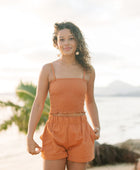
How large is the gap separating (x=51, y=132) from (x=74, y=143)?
0.73 feet

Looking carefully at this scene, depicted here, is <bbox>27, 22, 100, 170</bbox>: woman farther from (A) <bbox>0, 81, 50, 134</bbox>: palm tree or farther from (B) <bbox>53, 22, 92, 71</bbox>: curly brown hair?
(A) <bbox>0, 81, 50, 134</bbox>: palm tree

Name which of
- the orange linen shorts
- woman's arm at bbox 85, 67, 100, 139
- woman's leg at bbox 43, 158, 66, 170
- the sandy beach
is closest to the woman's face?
woman's arm at bbox 85, 67, 100, 139

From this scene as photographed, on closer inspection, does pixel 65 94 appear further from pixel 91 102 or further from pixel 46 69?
pixel 91 102

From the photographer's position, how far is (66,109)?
102 inches

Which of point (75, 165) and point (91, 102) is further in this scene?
point (91, 102)

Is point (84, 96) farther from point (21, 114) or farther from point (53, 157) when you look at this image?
point (21, 114)

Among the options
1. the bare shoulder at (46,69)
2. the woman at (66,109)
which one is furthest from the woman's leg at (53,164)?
the bare shoulder at (46,69)

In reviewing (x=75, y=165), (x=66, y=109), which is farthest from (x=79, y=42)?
(x=75, y=165)

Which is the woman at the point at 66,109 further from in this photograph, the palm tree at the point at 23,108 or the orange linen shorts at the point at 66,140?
the palm tree at the point at 23,108

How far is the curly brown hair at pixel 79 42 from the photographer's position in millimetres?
2734

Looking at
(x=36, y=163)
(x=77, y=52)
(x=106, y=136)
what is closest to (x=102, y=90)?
(x=106, y=136)

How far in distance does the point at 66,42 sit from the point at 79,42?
0.53ft

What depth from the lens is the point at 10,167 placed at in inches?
376

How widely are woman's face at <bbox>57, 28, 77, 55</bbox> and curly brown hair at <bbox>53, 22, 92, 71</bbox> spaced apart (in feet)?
0.14
